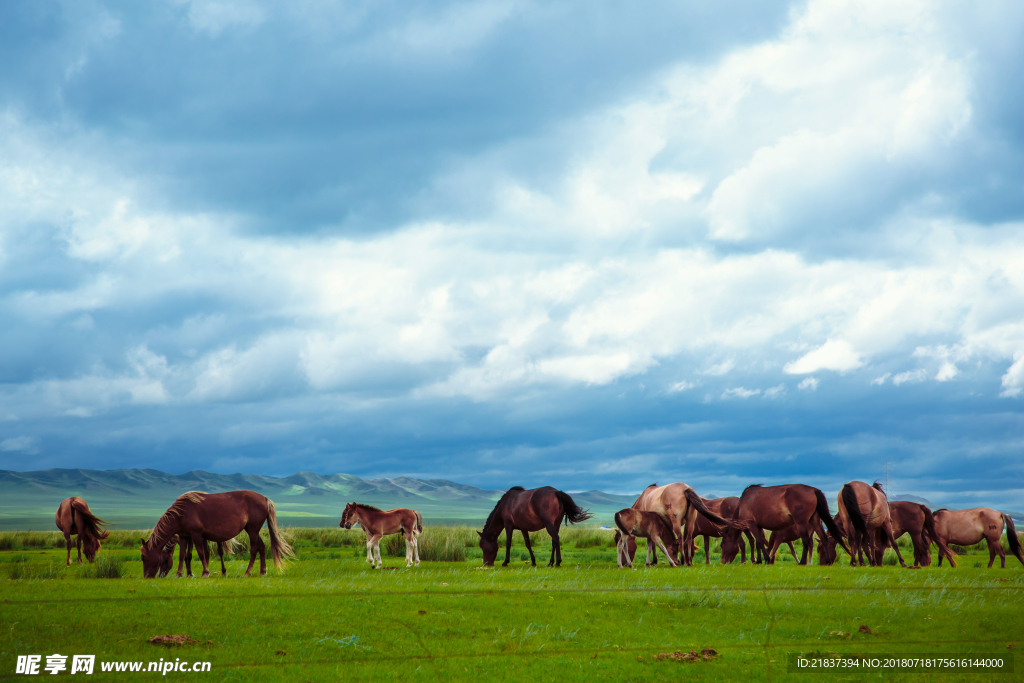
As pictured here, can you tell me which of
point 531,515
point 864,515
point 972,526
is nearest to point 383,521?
point 531,515

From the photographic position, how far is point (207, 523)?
59.5ft

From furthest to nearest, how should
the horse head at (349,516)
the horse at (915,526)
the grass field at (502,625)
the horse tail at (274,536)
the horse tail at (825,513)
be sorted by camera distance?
1. the horse head at (349,516)
2. the horse at (915,526)
3. the horse tail at (825,513)
4. the horse tail at (274,536)
5. the grass field at (502,625)

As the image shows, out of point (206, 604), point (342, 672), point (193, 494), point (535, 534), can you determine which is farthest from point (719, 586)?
point (535, 534)

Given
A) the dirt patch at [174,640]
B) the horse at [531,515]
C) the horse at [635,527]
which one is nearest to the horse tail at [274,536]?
the horse at [531,515]

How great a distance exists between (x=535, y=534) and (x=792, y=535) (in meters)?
19.3

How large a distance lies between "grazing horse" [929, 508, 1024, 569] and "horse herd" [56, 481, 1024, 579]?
37mm

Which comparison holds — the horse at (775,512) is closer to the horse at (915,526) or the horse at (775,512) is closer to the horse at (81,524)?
the horse at (915,526)

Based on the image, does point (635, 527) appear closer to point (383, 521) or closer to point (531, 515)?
point (531, 515)

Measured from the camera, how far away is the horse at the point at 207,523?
689 inches

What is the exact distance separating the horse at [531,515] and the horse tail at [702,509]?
12.9 feet

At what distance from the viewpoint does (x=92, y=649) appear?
850cm

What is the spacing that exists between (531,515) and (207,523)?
10.6 meters

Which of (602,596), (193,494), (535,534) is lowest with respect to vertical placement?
(535,534)

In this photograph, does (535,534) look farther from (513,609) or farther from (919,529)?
(513,609)
